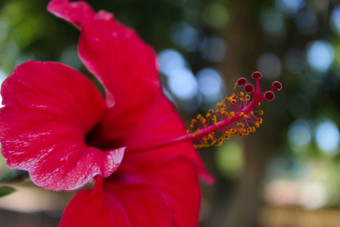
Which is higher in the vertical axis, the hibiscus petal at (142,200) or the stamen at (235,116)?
the stamen at (235,116)

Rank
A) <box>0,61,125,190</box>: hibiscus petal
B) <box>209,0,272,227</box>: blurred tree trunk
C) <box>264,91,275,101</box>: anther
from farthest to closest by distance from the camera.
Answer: <box>209,0,272,227</box>: blurred tree trunk
<box>264,91,275,101</box>: anther
<box>0,61,125,190</box>: hibiscus petal

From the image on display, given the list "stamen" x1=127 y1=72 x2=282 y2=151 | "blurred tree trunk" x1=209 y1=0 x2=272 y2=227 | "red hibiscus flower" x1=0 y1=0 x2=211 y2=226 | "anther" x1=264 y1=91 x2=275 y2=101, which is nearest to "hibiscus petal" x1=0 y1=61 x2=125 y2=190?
"red hibiscus flower" x1=0 y1=0 x2=211 y2=226

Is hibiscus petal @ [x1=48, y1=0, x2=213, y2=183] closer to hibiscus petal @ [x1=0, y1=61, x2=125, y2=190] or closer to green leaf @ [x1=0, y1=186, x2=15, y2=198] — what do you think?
hibiscus petal @ [x1=0, y1=61, x2=125, y2=190]

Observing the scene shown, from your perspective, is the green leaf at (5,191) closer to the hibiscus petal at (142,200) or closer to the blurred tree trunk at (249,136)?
the hibiscus petal at (142,200)

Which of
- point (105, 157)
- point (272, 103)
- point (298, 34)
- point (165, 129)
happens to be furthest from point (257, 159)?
point (105, 157)

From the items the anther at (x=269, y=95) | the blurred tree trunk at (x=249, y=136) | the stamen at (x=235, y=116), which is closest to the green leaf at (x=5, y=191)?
the stamen at (x=235, y=116)

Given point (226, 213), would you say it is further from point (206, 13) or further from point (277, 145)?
point (206, 13)
